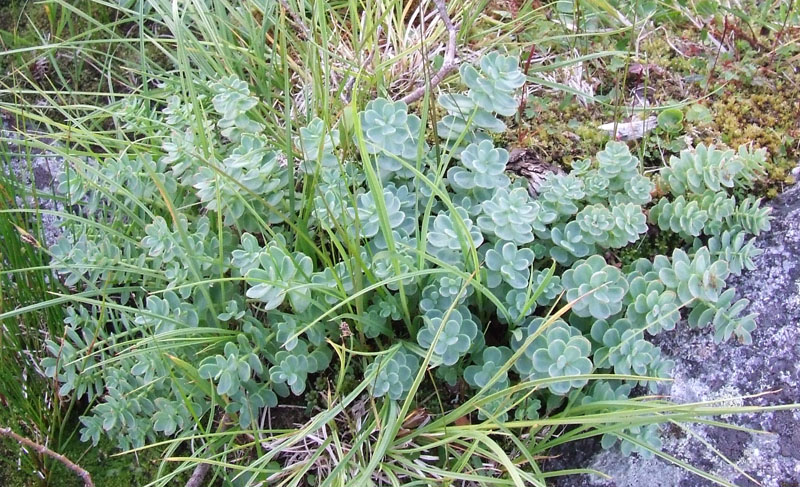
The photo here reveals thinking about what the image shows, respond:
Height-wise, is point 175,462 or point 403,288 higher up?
point 403,288

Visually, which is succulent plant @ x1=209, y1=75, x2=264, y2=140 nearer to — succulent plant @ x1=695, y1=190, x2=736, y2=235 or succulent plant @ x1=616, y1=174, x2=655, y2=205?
succulent plant @ x1=616, y1=174, x2=655, y2=205

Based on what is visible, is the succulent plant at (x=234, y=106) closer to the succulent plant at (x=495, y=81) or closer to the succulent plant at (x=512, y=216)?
the succulent plant at (x=495, y=81)

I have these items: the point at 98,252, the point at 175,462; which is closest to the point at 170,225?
the point at 98,252

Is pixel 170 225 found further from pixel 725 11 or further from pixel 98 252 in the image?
pixel 725 11

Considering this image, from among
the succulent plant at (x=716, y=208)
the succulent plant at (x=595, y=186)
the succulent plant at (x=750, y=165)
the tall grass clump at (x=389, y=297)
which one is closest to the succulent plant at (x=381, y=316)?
the tall grass clump at (x=389, y=297)

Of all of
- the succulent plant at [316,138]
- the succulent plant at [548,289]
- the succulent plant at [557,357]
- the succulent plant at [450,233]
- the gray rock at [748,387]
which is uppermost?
the succulent plant at [316,138]

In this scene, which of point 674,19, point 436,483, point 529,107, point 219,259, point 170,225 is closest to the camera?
point 436,483
